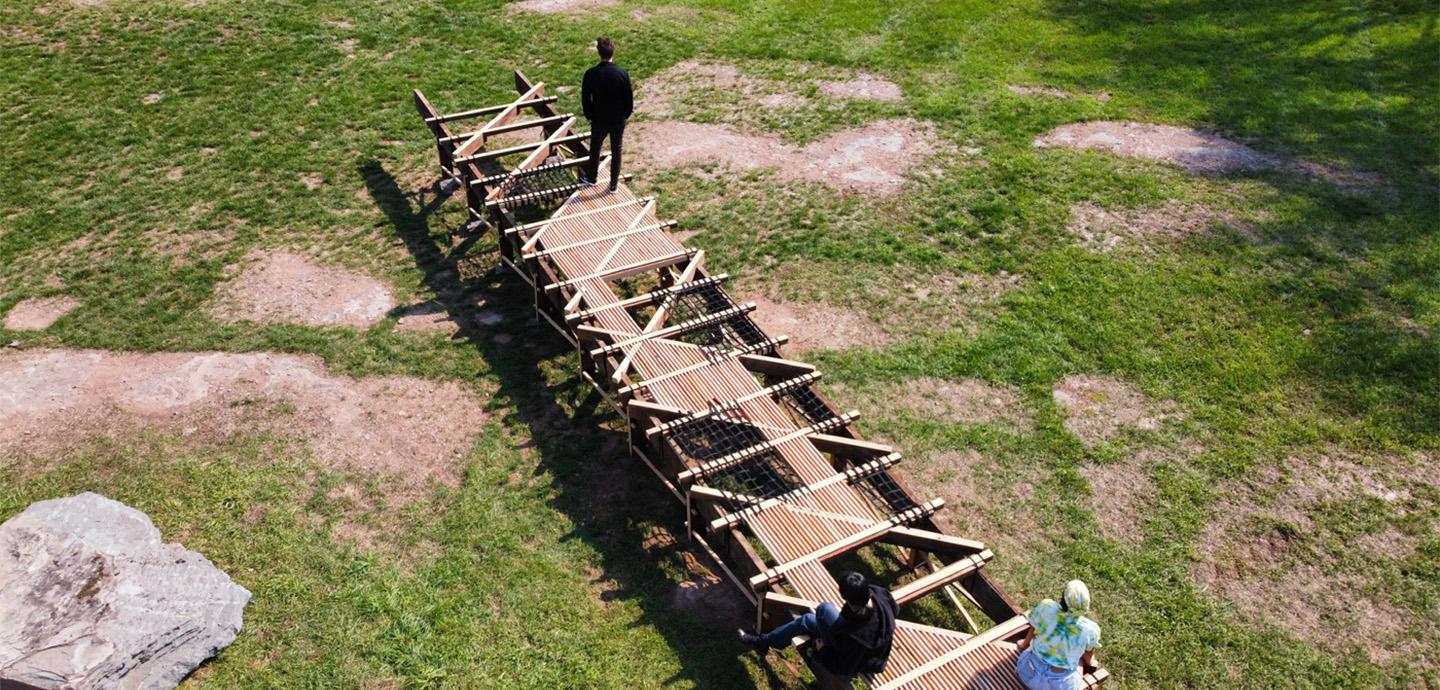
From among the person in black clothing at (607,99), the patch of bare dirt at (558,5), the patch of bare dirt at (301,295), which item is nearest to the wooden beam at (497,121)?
the person in black clothing at (607,99)

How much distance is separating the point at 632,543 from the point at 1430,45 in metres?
23.7

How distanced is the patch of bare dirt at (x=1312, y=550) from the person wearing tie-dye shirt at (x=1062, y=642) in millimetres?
3097

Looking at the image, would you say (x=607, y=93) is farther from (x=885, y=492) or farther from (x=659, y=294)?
(x=885, y=492)

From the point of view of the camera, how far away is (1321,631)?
32.1ft

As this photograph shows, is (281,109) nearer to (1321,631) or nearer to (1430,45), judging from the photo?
(1321,631)

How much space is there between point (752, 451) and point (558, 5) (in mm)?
16623

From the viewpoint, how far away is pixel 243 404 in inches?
474

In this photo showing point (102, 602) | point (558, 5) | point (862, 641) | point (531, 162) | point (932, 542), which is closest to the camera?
point (862, 641)

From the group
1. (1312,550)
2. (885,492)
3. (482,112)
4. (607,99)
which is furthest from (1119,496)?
(482,112)

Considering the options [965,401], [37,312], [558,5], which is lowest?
[37,312]

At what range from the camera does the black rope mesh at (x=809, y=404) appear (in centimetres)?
1108

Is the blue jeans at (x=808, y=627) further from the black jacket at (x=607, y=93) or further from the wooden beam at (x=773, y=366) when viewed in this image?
the black jacket at (x=607, y=93)

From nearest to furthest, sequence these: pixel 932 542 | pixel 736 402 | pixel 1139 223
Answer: pixel 932 542
pixel 736 402
pixel 1139 223

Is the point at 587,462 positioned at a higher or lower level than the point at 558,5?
lower
